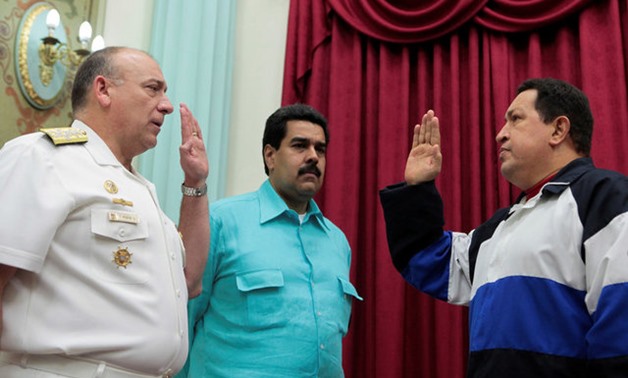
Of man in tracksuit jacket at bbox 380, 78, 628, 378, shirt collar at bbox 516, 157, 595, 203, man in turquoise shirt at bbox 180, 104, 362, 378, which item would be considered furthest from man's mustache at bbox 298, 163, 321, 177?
shirt collar at bbox 516, 157, 595, 203

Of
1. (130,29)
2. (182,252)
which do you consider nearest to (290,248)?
(182,252)

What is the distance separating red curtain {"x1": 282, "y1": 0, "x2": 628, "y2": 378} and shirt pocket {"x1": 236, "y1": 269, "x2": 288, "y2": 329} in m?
0.92

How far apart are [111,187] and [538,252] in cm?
104

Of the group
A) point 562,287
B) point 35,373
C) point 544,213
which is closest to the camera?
point 35,373

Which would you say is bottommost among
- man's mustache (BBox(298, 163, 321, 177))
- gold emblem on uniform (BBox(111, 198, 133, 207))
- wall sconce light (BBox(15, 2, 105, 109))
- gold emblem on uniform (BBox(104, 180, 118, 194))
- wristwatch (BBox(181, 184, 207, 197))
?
gold emblem on uniform (BBox(111, 198, 133, 207))

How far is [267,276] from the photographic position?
6.96 ft

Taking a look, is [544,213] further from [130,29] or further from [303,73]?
[130,29]

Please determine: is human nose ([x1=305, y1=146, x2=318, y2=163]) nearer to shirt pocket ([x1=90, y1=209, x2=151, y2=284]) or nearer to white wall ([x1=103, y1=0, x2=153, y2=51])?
shirt pocket ([x1=90, y1=209, x2=151, y2=284])

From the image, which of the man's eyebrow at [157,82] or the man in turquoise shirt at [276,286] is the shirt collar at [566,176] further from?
the man's eyebrow at [157,82]

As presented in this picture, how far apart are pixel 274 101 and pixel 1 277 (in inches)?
86.9

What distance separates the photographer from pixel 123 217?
4.93 feet

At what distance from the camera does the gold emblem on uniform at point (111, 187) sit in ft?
5.02

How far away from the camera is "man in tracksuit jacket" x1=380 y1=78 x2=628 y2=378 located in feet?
5.19

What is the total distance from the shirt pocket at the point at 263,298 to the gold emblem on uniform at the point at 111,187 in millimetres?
662
